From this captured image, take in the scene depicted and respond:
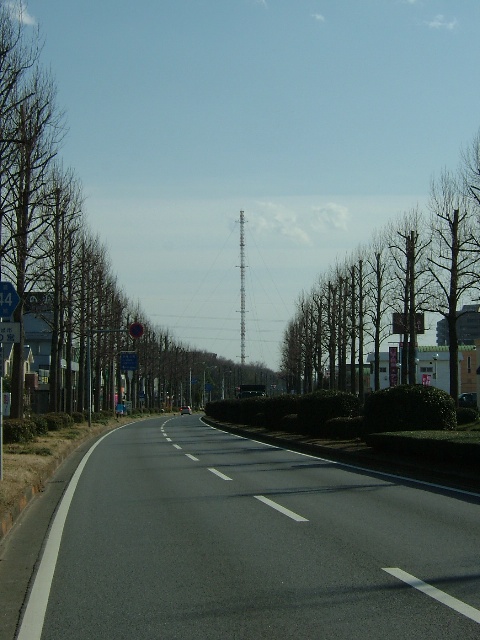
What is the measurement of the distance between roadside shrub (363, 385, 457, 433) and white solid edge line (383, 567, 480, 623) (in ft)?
44.6

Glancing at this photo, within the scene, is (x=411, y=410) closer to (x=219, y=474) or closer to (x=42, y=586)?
(x=219, y=474)

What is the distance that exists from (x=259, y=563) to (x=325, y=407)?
1853cm

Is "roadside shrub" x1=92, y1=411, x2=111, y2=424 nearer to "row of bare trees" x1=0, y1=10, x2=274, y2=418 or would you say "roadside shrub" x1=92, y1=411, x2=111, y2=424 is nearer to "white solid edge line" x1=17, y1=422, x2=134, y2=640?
"row of bare trees" x1=0, y1=10, x2=274, y2=418

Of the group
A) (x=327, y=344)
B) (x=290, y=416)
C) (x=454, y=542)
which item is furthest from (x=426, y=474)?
(x=327, y=344)

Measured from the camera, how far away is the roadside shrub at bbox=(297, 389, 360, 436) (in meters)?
25.9

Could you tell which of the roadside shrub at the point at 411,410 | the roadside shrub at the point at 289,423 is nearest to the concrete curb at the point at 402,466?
the roadside shrub at the point at 411,410

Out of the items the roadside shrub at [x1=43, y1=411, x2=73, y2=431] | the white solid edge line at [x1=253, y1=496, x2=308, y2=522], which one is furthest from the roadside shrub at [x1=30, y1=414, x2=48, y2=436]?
the white solid edge line at [x1=253, y1=496, x2=308, y2=522]

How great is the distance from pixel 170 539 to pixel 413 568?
2933 millimetres

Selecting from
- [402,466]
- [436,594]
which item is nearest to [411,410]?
[402,466]

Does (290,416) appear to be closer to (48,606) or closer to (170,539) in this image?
(170,539)

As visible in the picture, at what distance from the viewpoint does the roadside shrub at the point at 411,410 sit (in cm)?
2052

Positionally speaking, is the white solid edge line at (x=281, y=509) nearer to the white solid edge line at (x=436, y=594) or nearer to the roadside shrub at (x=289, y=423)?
the white solid edge line at (x=436, y=594)

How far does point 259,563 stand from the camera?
7.59 meters

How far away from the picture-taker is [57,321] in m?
32.4
